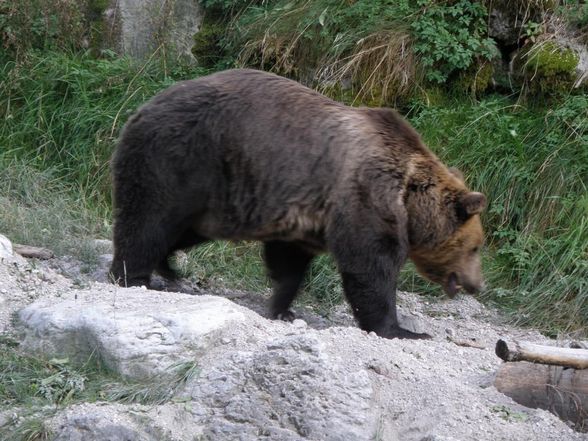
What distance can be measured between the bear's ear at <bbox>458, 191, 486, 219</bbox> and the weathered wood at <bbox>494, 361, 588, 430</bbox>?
1641mm

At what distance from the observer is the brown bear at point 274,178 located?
6.61 m

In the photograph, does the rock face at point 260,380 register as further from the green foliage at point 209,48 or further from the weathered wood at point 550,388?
the green foliage at point 209,48

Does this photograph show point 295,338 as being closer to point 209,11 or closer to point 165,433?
point 165,433

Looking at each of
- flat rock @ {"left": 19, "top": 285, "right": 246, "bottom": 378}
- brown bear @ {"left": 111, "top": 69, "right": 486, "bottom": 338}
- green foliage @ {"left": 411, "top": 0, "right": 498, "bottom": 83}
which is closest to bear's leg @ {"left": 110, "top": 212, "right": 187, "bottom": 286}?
brown bear @ {"left": 111, "top": 69, "right": 486, "bottom": 338}

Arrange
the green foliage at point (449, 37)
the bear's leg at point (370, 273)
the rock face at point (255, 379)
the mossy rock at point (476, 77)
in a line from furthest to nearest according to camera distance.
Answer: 1. the mossy rock at point (476, 77)
2. the green foliage at point (449, 37)
3. the bear's leg at point (370, 273)
4. the rock face at point (255, 379)

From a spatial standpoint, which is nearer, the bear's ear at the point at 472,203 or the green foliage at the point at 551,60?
the bear's ear at the point at 472,203

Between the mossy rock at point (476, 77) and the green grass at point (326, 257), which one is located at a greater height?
the mossy rock at point (476, 77)

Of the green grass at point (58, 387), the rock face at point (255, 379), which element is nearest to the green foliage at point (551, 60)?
the rock face at point (255, 379)

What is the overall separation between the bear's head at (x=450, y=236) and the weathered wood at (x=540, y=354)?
188 cm

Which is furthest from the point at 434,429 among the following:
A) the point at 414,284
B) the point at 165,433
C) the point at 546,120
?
the point at 546,120

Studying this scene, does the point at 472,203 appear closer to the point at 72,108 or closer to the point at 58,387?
the point at 58,387

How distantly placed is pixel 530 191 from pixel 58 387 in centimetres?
452

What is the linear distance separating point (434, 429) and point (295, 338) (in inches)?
31.3

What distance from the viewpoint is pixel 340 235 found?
644 centimetres
